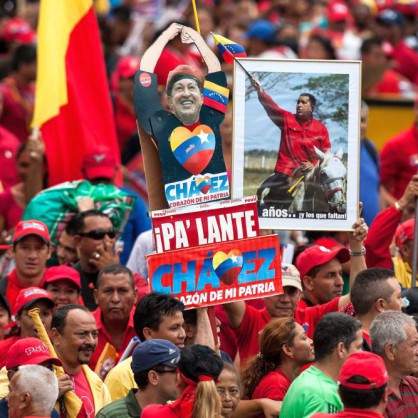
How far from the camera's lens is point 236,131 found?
364 inches

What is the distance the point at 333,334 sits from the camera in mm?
7953

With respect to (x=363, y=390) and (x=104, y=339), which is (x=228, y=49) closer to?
(x=104, y=339)

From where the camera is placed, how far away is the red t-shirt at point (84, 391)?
8.45 m

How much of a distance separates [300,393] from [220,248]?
1.31 meters

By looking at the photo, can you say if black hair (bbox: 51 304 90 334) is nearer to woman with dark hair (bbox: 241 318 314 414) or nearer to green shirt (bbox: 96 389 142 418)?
green shirt (bbox: 96 389 142 418)

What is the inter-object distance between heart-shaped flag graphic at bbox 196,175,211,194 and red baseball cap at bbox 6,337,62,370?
157 centimetres

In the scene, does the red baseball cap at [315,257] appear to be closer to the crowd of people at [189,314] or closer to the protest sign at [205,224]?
the crowd of people at [189,314]

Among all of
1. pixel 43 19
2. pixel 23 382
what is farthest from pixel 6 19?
pixel 23 382

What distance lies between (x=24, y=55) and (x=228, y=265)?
8.11 meters

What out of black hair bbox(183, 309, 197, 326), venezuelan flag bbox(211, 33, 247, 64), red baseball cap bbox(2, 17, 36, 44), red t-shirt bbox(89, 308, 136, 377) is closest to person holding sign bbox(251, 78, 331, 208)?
venezuelan flag bbox(211, 33, 247, 64)

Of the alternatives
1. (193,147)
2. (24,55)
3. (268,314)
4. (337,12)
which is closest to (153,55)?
(193,147)

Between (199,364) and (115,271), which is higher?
(115,271)

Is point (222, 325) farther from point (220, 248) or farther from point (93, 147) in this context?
point (93, 147)

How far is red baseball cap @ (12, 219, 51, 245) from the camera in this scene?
1041 centimetres
